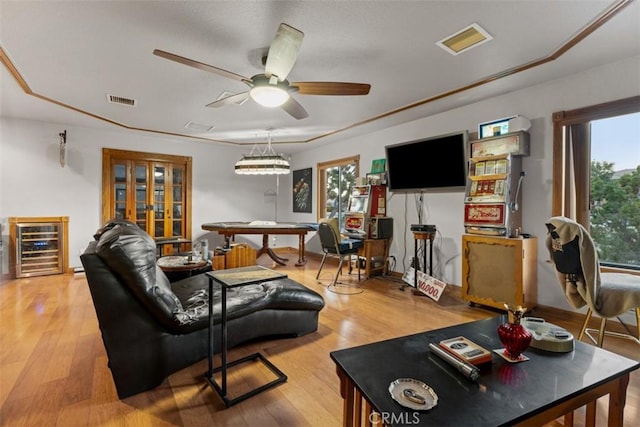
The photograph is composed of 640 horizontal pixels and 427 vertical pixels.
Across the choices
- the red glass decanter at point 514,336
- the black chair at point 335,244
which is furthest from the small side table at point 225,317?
the black chair at point 335,244

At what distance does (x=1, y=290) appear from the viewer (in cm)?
382

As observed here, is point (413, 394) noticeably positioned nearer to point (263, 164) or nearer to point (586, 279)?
point (586, 279)

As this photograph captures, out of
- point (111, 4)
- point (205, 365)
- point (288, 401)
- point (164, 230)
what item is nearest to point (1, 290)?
point (164, 230)

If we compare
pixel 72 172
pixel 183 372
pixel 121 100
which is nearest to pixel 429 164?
pixel 183 372

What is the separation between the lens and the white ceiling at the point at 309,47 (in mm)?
1974

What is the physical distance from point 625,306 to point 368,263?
2.88 m

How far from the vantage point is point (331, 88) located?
8.15 feet

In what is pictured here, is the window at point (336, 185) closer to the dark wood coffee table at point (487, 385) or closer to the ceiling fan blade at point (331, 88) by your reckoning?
the ceiling fan blade at point (331, 88)

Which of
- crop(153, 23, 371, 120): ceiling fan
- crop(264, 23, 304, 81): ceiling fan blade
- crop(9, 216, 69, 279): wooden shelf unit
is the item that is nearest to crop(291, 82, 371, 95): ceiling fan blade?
crop(153, 23, 371, 120): ceiling fan

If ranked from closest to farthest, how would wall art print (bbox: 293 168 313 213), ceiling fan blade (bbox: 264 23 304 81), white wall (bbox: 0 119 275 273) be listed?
ceiling fan blade (bbox: 264 23 304 81) < white wall (bbox: 0 119 275 273) < wall art print (bbox: 293 168 313 213)

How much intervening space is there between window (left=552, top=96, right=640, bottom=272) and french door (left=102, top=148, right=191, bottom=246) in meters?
5.90

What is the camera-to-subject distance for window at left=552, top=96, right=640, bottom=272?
267 cm

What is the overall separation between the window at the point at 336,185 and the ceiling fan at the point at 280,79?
2.96 meters

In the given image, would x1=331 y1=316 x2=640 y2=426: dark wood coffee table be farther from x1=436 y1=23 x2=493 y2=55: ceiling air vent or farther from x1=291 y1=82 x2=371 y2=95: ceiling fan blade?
x1=436 y1=23 x2=493 y2=55: ceiling air vent
